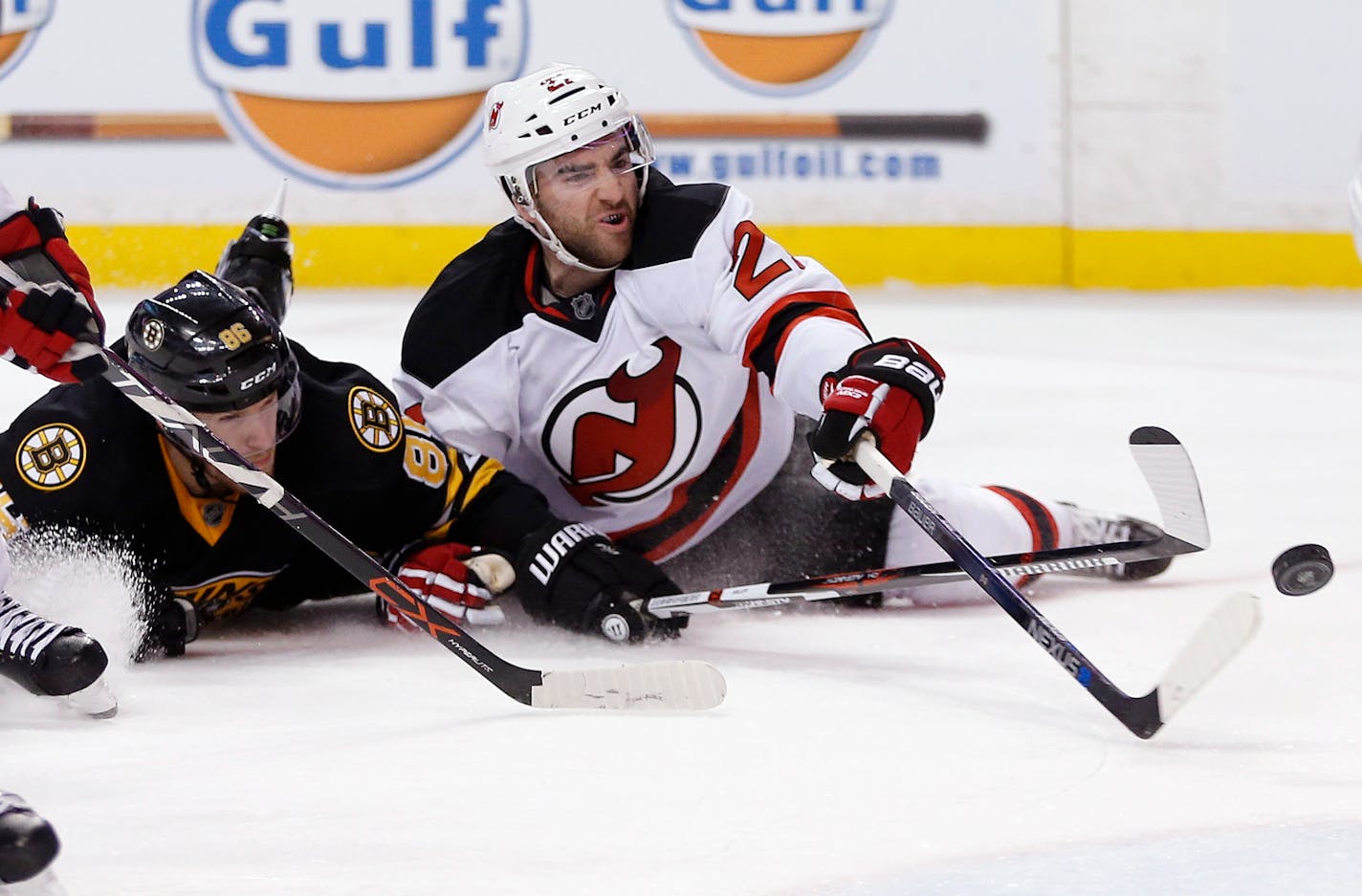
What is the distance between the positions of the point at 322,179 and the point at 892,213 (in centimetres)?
183

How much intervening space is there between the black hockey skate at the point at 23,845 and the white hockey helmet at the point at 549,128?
1481 millimetres

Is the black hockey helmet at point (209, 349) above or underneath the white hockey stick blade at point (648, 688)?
above

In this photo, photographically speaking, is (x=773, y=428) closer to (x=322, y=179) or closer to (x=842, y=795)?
(x=842, y=795)

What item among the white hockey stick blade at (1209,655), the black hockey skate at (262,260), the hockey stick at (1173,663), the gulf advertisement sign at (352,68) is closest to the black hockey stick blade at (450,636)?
the hockey stick at (1173,663)

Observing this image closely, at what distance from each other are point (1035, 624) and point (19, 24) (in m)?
4.86

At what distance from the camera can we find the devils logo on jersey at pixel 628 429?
2.91 meters

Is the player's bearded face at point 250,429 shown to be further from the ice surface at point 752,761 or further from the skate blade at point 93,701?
the skate blade at point 93,701

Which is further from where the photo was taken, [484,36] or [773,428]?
[484,36]

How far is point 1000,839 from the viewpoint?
183 cm

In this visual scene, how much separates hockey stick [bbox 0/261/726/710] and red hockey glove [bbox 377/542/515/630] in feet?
0.92

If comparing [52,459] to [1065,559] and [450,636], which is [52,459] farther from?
[1065,559]

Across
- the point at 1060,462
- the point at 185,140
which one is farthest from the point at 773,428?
the point at 185,140

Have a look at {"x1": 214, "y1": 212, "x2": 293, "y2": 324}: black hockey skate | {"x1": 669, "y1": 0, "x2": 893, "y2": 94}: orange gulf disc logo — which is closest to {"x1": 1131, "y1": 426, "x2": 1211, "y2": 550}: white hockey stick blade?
{"x1": 214, "y1": 212, "x2": 293, "y2": 324}: black hockey skate

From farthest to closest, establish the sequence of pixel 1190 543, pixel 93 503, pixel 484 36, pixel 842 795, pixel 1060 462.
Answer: pixel 484 36, pixel 1060 462, pixel 93 503, pixel 1190 543, pixel 842 795
